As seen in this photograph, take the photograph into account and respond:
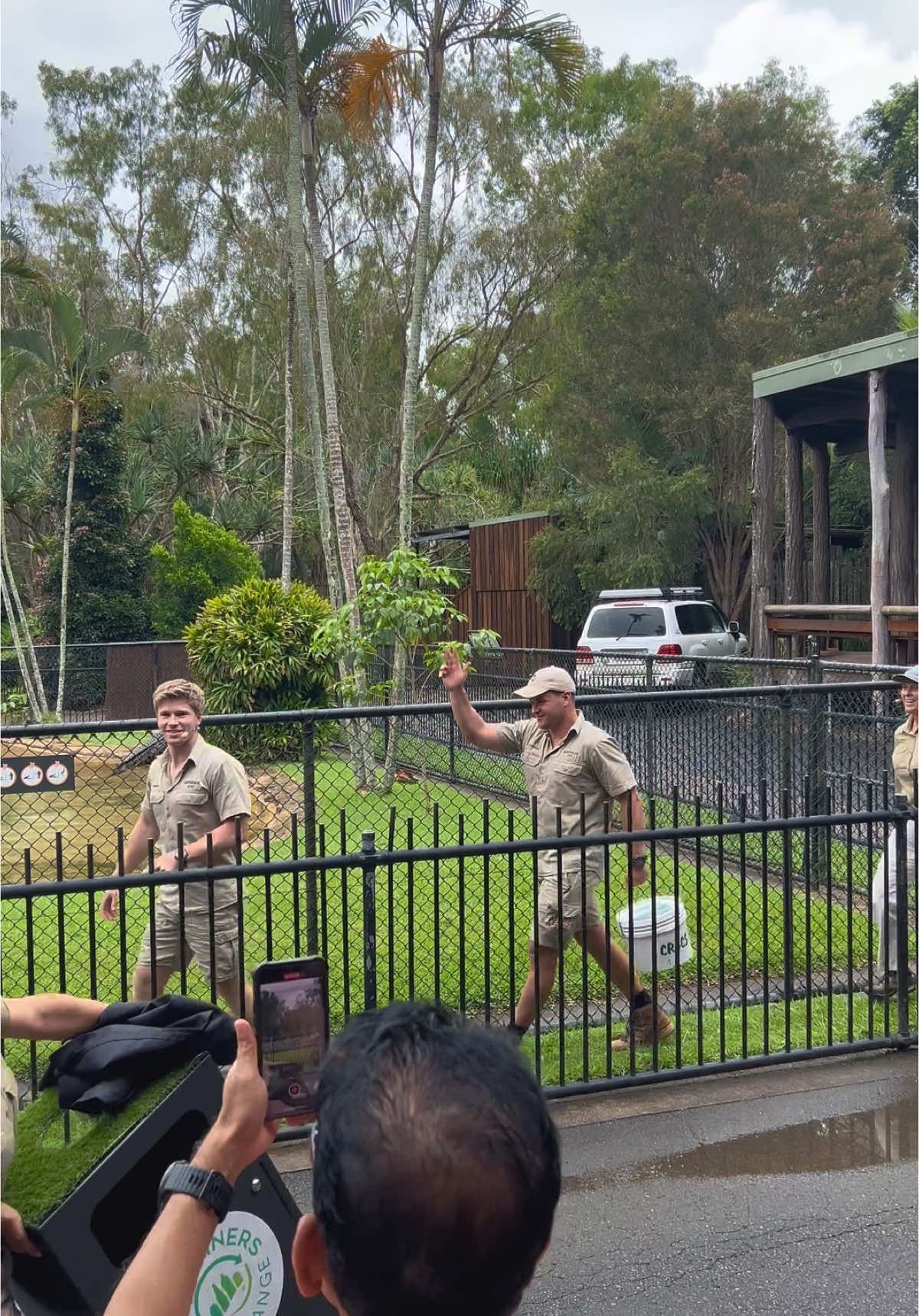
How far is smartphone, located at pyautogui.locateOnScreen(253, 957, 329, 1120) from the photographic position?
1849 millimetres

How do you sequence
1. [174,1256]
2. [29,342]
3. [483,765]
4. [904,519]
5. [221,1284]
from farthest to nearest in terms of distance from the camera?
[29,342], [904,519], [483,765], [221,1284], [174,1256]

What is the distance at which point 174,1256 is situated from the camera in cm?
150

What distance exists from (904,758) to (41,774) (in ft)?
14.0

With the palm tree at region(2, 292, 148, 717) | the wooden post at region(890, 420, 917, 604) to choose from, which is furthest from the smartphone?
the palm tree at region(2, 292, 148, 717)

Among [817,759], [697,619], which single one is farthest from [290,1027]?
[697,619]

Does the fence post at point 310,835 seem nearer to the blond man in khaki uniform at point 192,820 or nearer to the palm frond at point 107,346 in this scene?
the blond man in khaki uniform at point 192,820

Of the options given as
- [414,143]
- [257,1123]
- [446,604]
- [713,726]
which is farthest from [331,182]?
[257,1123]

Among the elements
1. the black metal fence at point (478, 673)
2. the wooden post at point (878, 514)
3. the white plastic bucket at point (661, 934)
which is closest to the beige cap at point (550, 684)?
the white plastic bucket at point (661, 934)

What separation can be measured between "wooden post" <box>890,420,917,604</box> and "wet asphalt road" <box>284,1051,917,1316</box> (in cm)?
1395

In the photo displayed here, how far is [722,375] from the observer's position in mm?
27141

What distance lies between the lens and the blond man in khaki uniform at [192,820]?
204 inches

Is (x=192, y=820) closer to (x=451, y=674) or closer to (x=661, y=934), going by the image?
(x=451, y=674)

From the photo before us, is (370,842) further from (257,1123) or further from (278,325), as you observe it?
(278,325)

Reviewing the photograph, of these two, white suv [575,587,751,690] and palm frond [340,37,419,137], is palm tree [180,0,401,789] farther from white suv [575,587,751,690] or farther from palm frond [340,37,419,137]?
white suv [575,587,751,690]
